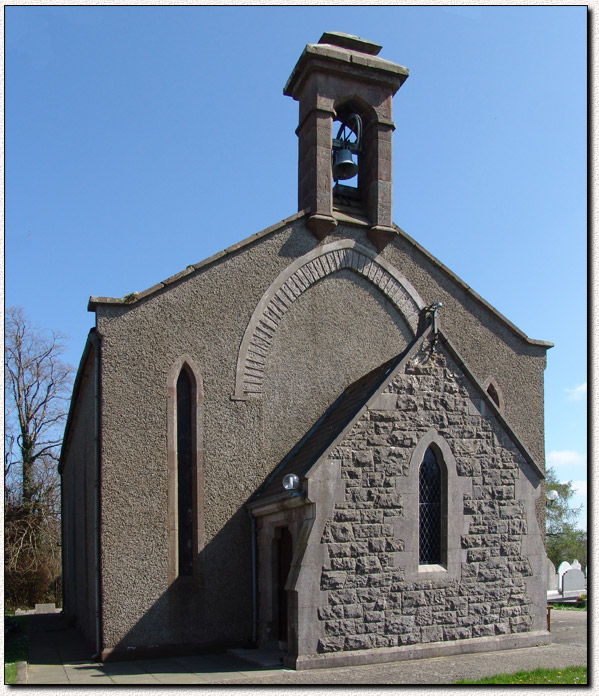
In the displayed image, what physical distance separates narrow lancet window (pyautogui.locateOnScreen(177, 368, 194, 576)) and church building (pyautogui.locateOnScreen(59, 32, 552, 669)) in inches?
1.6

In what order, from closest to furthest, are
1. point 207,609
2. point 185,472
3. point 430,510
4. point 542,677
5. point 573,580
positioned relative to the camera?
point 542,677, point 430,510, point 207,609, point 185,472, point 573,580

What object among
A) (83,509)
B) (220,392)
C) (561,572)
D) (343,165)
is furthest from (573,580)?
(83,509)

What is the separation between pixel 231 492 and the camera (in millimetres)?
13688

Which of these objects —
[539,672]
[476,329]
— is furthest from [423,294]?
[539,672]

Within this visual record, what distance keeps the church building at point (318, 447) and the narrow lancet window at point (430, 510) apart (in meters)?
0.03

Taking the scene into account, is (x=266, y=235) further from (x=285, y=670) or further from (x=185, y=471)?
(x=285, y=670)

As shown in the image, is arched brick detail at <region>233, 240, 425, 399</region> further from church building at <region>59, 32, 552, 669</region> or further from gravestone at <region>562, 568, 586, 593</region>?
gravestone at <region>562, 568, 586, 593</region>

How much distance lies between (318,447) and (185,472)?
2.74 meters

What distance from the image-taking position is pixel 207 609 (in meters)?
13.1

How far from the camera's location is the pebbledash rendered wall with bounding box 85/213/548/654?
1280cm

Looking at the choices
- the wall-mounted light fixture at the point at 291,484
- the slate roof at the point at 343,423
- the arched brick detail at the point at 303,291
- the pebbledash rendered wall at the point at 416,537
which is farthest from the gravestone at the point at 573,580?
the wall-mounted light fixture at the point at 291,484

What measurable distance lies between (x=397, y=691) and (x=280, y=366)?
22.7ft

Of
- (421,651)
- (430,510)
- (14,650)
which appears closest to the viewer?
(421,651)

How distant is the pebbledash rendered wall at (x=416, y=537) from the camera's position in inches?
443
